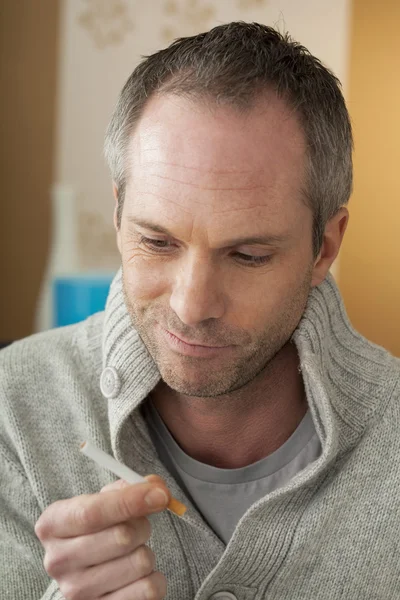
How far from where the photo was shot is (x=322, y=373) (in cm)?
132

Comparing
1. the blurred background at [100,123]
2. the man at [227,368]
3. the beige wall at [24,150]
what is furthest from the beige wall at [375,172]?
the man at [227,368]

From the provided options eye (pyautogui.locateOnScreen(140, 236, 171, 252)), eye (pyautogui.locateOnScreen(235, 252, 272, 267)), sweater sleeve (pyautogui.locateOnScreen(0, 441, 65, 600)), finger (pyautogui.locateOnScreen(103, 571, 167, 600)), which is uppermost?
eye (pyautogui.locateOnScreen(140, 236, 171, 252))

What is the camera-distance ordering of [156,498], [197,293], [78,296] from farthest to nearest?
[78,296]
[197,293]
[156,498]

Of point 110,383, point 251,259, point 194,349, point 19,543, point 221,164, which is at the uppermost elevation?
point 221,164

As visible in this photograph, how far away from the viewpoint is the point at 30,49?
279cm

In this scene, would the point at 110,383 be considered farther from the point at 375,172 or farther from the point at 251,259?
the point at 375,172

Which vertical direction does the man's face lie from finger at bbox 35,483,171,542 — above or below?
above

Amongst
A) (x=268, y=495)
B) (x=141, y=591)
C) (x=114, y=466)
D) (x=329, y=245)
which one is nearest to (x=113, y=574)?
(x=141, y=591)

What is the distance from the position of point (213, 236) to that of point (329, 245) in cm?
32

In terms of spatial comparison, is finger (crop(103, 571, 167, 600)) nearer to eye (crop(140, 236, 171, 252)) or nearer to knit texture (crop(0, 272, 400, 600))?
knit texture (crop(0, 272, 400, 600))

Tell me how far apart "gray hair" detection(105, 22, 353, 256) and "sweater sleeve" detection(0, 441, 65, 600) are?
1.47ft

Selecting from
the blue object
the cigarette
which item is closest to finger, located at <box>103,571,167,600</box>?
the cigarette

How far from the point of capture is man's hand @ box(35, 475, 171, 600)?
98 cm

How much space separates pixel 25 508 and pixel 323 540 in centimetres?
46
